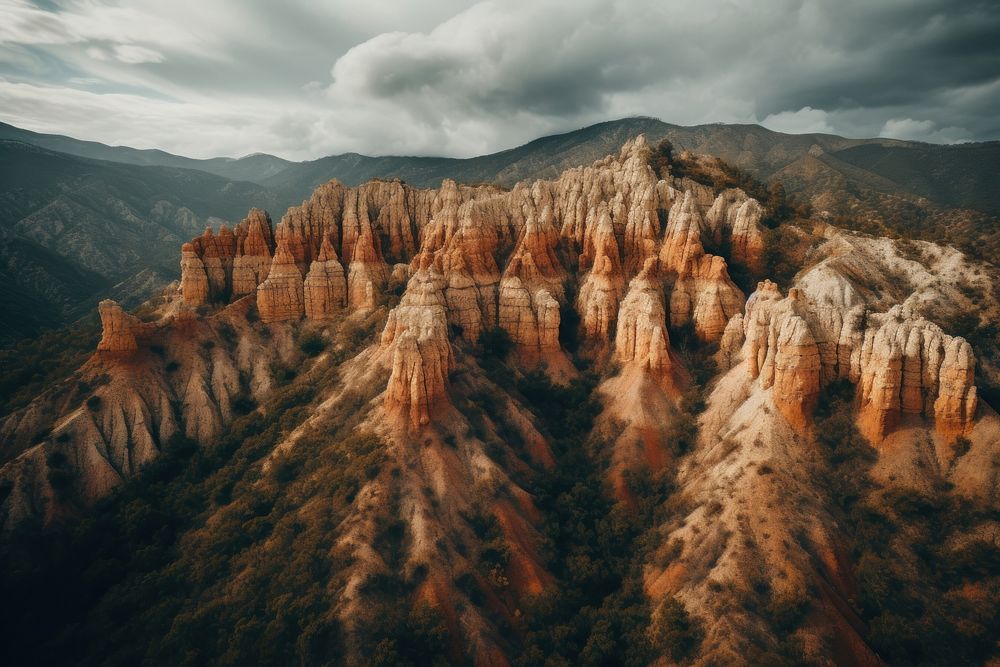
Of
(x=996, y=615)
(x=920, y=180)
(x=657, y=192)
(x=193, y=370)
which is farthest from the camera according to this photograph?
(x=920, y=180)

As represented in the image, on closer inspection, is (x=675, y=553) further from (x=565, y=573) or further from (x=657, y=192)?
(x=657, y=192)

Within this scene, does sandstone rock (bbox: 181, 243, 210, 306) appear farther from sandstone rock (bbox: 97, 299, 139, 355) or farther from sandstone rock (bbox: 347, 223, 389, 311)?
sandstone rock (bbox: 347, 223, 389, 311)

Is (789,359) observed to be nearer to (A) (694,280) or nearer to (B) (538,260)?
(A) (694,280)

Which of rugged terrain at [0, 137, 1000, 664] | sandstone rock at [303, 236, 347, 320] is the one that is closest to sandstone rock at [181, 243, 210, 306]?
rugged terrain at [0, 137, 1000, 664]

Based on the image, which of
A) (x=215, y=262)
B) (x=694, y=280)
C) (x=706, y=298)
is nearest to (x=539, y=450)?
(x=706, y=298)

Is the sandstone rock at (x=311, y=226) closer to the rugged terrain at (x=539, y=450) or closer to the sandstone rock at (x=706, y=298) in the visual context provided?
the rugged terrain at (x=539, y=450)

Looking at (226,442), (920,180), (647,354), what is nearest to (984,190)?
(920,180)
